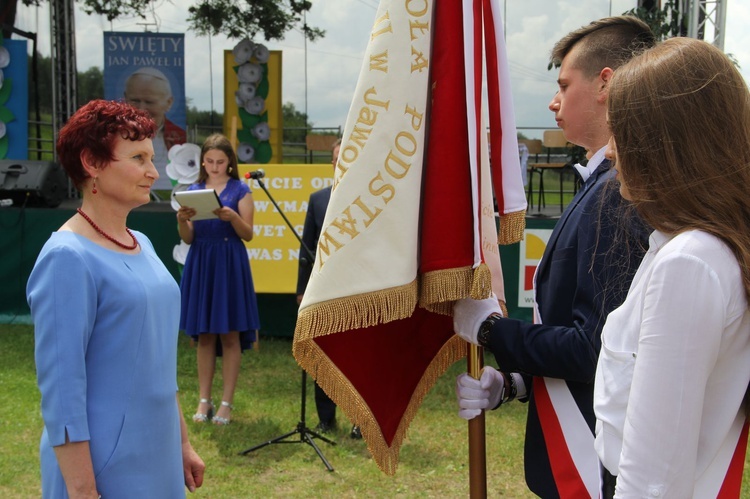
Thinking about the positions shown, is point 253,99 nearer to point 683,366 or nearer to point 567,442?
point 567,442

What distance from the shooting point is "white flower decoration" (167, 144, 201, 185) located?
6301 mm

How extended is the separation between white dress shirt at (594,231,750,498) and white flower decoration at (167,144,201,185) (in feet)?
17.8

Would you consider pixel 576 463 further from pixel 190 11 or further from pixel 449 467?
pixel 190 11

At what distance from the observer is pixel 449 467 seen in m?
4.41

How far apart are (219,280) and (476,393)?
336 centimetres

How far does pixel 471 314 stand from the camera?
1.92 meters

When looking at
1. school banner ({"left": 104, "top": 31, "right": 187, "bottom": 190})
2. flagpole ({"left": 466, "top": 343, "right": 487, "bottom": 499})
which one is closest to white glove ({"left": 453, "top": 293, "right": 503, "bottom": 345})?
flagpole ({"left": 466, "top": 343, "right": 487, "bottom": 499})

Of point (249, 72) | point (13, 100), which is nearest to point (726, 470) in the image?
point (13, 100)

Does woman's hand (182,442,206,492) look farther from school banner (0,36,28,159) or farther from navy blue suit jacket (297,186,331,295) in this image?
school banner (0,36,28,159)

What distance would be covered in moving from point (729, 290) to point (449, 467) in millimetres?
3502

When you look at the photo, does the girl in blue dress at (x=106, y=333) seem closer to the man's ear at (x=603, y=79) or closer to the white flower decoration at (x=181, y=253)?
the man's ear at (x=603, y=79)

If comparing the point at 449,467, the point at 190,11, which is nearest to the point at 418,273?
the point at 449,467

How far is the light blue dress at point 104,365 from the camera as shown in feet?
5.93

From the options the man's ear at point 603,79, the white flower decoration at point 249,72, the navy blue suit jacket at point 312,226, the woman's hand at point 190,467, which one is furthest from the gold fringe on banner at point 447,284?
the white flower decoration at point 249,72
